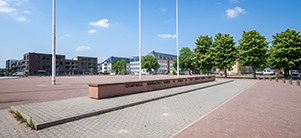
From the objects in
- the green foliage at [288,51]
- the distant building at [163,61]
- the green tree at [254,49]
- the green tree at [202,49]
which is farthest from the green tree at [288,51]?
the distant building at [163,61]

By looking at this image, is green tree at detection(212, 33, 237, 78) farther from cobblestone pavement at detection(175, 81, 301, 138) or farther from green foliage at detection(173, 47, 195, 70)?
cobblestone pavement at detection(175, 81, 301, 138)

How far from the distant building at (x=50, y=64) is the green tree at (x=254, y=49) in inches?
3190

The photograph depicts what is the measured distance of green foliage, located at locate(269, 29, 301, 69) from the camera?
1198 inches

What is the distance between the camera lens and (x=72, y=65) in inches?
3780

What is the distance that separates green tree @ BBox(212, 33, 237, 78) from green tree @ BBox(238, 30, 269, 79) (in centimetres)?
214

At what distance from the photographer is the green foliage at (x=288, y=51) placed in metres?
30.4

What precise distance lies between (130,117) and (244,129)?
3.77m

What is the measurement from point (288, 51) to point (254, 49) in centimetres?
568

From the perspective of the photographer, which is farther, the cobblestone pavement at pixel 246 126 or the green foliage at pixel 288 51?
the green foliage at pixel 288 51

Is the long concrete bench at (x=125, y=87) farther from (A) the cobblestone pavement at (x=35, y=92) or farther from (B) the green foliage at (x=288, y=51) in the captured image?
(B) the green foliage at (x=288, y=51)

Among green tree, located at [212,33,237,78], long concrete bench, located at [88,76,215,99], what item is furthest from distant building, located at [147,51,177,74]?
long concrete bench, located at [88,76,215,99]

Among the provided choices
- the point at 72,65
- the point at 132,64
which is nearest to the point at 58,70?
the point at 72,65

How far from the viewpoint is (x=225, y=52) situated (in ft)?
122

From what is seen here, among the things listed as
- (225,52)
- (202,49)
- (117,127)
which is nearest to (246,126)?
(117,127)
